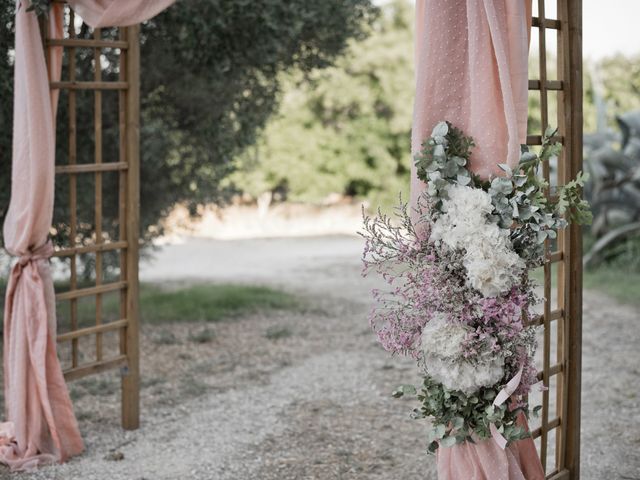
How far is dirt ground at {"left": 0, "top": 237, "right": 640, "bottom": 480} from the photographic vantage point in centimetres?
404

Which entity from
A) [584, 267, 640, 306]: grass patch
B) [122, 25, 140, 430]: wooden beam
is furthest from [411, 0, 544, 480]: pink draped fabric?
[584, 267, 640, 306]: grass patch

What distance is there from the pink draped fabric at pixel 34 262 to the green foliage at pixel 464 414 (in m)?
2.01

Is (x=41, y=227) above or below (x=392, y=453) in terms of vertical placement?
above

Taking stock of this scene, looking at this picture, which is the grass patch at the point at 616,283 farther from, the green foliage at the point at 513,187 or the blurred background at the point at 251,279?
the green foliage at the point at 513,187

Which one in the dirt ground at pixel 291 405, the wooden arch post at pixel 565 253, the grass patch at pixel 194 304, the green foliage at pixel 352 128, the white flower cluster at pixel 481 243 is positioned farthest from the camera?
the green foliage at pixel 352 128

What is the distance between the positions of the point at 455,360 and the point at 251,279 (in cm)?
704

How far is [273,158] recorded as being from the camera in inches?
580

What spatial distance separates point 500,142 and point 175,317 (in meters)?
5.25

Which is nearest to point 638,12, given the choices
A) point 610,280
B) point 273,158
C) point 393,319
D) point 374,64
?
point 374,64

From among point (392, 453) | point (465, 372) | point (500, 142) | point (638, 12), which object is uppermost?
point (638, 12)

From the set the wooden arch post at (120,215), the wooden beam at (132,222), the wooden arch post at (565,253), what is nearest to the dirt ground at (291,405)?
the wooden beam at (132,222)

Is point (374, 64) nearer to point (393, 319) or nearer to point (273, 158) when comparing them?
point (273, 158)

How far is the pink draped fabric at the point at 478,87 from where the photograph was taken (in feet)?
8.96

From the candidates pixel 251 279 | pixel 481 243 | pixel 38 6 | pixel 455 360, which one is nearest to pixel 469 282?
pixel 481 243
